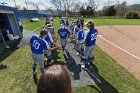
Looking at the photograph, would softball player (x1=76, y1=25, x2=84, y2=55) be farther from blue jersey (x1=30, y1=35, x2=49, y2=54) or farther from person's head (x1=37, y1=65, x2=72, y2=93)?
person's head (x1=37, y1=65, x2=72, y2=93)

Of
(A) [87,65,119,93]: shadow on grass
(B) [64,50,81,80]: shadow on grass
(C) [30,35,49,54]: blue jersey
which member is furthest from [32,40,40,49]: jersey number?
(A) [87,65,119,93]: shadow on grass

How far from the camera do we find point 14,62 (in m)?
11.0

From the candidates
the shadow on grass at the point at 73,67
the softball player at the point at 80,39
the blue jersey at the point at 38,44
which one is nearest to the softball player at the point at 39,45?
the blue jersey at the point at 38,44

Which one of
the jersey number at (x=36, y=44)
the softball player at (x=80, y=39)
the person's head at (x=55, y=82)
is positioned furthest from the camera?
the softball player at (x=80, y=39)

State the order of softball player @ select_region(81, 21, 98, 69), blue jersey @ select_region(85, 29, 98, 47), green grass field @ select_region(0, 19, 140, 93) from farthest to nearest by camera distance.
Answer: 1. blue jersey @ select_region(85, 29, 98, 47)
2. softball player @ select_region(81, 21, 98, 69)
3. green grass field @ select_region(0, 19, 140, 93)

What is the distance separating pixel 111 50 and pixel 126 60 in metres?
2.84

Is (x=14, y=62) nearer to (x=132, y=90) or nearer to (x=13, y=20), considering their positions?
(x=132, y=90)

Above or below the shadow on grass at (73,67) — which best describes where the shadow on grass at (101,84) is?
above

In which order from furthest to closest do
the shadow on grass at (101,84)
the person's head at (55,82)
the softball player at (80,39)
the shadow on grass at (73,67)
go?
the softball player at (80,39), the shadow on grass at (73,67), the shadow on grass at (101,84), the person's head at (55,82)

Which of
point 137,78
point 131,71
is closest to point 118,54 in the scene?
point 131,71

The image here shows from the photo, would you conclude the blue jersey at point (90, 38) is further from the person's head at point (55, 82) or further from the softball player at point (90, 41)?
the person's head at point (55, 82)

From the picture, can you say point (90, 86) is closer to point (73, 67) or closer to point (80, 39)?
point (73, 67)

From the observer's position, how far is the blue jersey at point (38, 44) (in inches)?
284

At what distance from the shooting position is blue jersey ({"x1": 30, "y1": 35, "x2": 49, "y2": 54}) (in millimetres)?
7223
